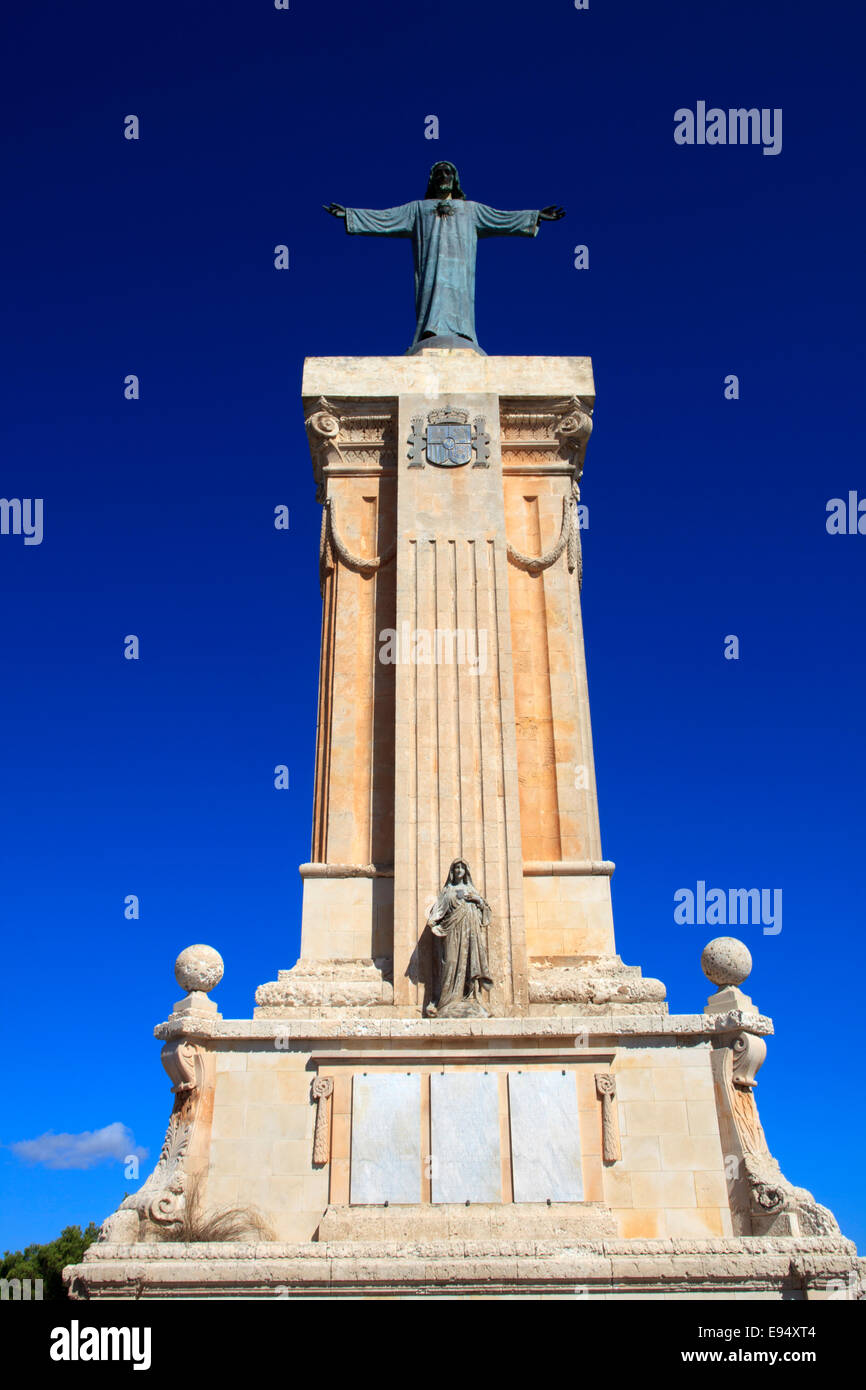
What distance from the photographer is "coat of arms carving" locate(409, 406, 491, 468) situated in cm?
A: 1891

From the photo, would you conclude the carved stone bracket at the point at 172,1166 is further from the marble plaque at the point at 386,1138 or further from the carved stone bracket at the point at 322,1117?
the marble plaque at the point at 386,1138

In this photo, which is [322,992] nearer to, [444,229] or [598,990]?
[598,990]

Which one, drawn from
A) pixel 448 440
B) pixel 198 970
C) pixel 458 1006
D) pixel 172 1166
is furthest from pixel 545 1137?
pixel 448 440

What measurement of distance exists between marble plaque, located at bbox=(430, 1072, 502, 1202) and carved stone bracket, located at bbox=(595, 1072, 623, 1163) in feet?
4.31

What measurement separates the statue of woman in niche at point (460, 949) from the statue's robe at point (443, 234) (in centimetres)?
1224

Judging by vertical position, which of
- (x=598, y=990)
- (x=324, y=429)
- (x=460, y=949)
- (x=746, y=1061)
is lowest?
(x=746, y=1061)

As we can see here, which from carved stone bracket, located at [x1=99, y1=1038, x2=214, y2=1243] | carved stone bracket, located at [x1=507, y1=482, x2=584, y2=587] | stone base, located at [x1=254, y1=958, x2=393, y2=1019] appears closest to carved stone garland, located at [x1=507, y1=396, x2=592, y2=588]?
carved stone bracket, located at [x1=507, y1=482, x2=584, y2=587]

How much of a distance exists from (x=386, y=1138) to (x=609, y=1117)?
2764mm

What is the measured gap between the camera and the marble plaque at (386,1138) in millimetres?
12625

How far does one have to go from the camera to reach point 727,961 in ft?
45.8

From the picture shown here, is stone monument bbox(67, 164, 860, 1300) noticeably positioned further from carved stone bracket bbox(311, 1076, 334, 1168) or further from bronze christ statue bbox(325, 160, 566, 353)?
bronze christ statue bbox(325, 160, 566, 353)

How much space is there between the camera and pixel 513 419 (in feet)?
64.7
